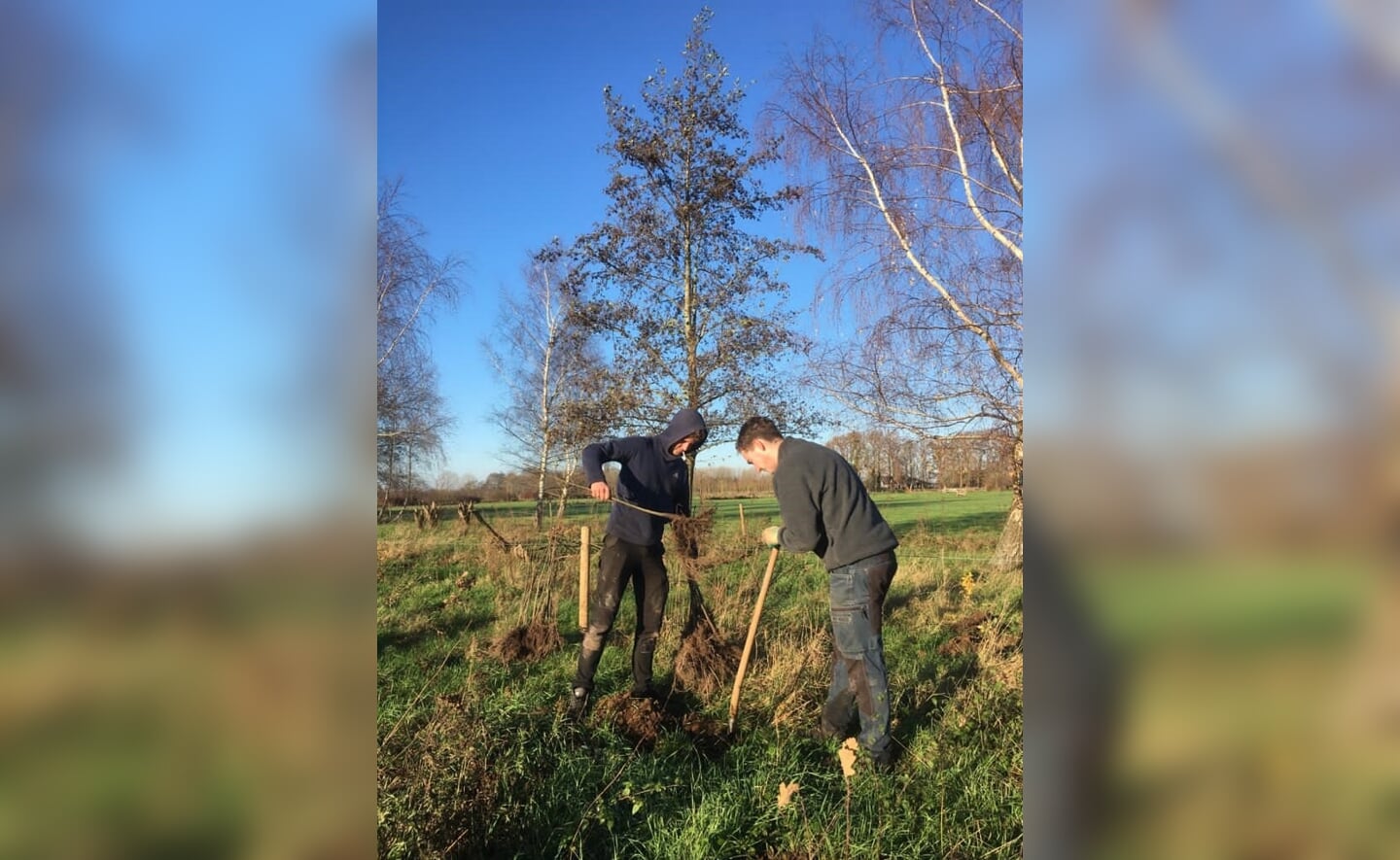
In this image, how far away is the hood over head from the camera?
4566mm

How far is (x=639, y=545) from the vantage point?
4.87 m

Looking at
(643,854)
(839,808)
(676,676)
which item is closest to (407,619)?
(676,676)

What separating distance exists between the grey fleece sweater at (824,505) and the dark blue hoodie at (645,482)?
0.92m

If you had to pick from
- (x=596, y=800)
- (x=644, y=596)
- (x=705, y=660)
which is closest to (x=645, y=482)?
(x=644, y=596)

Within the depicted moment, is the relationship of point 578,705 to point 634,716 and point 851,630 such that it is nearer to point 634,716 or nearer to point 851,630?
point 634,716

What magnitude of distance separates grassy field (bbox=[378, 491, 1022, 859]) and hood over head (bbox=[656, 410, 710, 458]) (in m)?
0.99

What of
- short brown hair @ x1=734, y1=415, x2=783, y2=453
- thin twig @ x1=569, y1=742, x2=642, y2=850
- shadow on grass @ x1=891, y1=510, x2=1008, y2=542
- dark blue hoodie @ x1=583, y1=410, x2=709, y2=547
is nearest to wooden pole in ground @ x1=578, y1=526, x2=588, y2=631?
dark blue hoodie @ x1=583, y1=410, x2=709, y2=547

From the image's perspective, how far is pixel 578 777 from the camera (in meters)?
3.58

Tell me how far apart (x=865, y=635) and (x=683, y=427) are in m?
1.72

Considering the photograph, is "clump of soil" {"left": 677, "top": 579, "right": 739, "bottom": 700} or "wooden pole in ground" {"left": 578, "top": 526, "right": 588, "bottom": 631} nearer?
"clump of soil" {"left": 677, "top": 579, "right": 739, "bottom": 700}

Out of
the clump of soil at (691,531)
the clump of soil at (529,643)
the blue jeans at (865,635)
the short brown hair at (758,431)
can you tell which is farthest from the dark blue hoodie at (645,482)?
the clump of soil at (529,643)

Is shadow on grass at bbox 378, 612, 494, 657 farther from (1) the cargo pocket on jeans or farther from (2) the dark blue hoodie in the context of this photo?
(1) the cargo pocket on jeans
